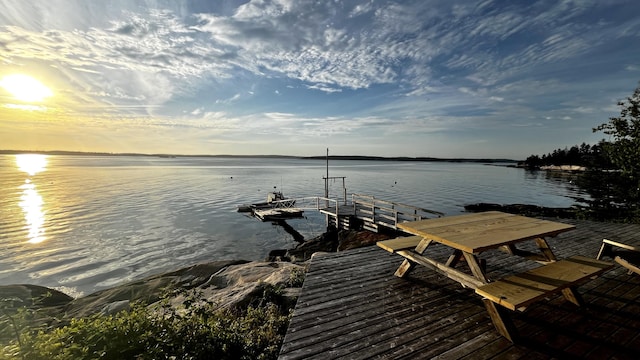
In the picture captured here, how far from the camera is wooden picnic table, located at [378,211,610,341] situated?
290 centimetres

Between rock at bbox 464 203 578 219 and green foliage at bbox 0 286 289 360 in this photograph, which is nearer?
green foliage at bbox 0 286 289 360

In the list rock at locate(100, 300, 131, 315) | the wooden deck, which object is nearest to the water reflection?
rock at locate(100, 300, 131, 315)

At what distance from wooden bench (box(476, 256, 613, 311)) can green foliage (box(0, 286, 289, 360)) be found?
9.13ft

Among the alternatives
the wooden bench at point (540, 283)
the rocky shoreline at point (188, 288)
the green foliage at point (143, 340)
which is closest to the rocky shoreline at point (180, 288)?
the rocky shoreline at point (188, 288)

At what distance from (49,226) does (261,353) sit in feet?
77.4

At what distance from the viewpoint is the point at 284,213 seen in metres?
22.3

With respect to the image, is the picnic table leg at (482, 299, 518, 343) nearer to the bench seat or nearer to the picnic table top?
A: the picnic table top

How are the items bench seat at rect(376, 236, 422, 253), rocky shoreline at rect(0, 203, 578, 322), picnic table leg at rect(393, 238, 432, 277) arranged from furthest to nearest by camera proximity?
1. rocky shoreline at rect(0, 203, 578, 322)
2. bench seat at rect(376, 236, 422, 253)
3. picnic table leg at rect(393, 238, 432, 277)

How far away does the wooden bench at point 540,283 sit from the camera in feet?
8.98

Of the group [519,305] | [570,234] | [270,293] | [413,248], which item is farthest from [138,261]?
[570,234]

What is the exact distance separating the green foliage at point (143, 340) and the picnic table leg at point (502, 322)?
268 centimetres

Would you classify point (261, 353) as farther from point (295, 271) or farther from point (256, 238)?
point (256, 238)

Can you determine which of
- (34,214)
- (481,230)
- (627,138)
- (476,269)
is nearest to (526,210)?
(627,138)

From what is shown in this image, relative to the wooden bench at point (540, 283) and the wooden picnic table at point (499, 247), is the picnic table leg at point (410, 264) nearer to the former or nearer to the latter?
the wooden picnic table at point (499, 247)
